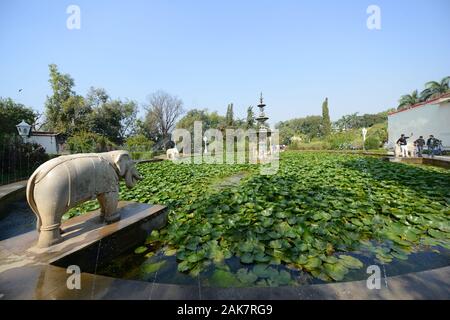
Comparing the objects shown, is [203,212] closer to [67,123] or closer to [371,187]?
[371,187]

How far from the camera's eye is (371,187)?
16.9 feet

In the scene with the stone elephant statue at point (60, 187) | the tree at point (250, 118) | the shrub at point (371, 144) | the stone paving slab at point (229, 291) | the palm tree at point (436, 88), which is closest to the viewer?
the stone paving slab at point (229, 291)

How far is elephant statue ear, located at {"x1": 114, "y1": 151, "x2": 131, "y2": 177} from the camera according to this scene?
288 cm

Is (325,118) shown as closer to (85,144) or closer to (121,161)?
(85,144)

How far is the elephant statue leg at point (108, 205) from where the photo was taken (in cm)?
273

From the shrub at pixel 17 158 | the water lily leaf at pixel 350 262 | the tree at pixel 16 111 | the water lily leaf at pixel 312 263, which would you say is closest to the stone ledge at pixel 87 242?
the water lily leaf at pixel 312 263

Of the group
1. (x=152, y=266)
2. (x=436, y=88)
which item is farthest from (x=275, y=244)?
(x=436, y=88)

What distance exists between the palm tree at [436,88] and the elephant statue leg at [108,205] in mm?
37214

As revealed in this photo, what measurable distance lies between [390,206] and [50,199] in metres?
4.81

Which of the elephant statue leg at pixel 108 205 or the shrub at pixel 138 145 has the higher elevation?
the shrub at pixel 138 145

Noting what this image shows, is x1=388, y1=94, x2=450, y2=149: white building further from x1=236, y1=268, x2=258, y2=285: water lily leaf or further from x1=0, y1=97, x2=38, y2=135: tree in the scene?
x1=0, y1=97, x2=38, y2=135: tree

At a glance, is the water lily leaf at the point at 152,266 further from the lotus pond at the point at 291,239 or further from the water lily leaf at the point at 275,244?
the water lily leaf at the point at 275,244

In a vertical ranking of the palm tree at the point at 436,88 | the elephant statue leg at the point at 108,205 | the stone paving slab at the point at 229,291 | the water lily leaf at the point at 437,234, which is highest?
the palm tree at the point at 436,88

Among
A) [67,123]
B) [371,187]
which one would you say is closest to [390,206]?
[371,187]
